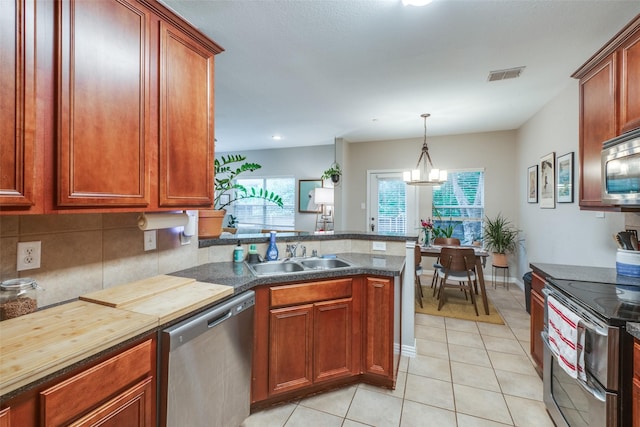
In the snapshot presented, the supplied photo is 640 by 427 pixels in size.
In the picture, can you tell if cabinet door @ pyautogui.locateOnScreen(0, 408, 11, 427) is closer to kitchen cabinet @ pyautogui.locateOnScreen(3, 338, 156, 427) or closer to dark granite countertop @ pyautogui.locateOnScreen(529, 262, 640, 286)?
kitchen cabinet @ pyautogui.locateOnScreen(3, 338, 156, 427)

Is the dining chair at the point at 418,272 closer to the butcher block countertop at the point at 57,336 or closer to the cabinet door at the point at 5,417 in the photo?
the butcher block countertop at the point at 57,336

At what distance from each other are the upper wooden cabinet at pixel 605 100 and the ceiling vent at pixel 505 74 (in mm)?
738

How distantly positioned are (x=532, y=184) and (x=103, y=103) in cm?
507

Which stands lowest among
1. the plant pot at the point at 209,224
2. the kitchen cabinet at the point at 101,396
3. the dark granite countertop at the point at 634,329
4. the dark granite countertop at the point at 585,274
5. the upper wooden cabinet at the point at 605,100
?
the kitchen cabinet at the point at 101,396

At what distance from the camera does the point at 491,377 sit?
2236mm

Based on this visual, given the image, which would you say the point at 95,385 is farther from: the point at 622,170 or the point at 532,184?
the point at 532,184

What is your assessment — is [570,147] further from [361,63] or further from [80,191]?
[80,191]

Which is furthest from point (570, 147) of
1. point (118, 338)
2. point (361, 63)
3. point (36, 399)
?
point (36, 399)

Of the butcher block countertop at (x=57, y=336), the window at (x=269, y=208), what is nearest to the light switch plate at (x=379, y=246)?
the butcher block countertop at (x=57, y=336)

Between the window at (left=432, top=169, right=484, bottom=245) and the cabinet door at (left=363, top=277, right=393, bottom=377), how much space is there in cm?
385

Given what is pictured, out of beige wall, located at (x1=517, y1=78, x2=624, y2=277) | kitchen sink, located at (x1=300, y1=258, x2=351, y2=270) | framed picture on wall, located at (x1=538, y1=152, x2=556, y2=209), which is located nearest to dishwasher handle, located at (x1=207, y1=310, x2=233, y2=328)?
kitchen sink, located at (x1=300, y1=258, x2=351, y2=270)

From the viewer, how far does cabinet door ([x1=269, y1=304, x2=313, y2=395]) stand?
71.6 inches

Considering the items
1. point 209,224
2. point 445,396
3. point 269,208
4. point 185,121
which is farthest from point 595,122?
point 269,208

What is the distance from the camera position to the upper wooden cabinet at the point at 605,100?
1.65 metres
